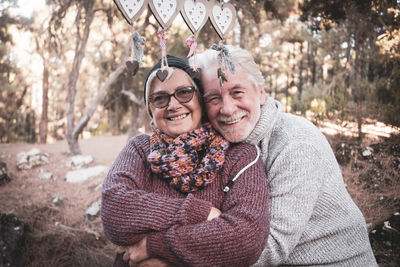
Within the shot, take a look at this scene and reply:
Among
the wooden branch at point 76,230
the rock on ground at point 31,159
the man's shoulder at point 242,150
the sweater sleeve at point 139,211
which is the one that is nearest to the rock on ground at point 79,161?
the rock on ground at point 31,159

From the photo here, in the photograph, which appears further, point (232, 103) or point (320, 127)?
point (320, 127)

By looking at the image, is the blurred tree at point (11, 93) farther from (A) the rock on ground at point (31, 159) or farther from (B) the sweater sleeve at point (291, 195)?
(B) the sweater sleeve at point (291, 195)

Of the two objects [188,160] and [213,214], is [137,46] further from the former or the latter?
[213,214]

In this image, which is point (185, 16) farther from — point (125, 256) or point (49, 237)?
point (49, 237)

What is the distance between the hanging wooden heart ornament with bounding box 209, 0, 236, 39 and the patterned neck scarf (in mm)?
621

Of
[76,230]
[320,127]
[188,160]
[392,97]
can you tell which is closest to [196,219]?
[188,160]

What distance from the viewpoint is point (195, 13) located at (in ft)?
4.74

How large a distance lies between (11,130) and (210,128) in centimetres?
2468

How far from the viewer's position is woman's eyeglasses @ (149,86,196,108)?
5.64 feet

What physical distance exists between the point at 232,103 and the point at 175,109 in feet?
1.29

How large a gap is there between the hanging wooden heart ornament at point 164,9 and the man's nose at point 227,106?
639mm

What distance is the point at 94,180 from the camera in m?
6.91

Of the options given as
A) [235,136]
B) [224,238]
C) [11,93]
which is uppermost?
[235,136]

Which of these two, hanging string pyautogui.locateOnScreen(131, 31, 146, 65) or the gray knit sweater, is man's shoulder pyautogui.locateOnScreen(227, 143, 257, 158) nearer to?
the gray knit sweater
